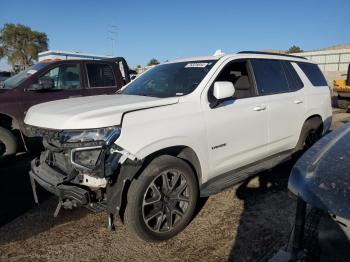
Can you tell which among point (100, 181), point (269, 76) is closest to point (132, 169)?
point (100, 181)

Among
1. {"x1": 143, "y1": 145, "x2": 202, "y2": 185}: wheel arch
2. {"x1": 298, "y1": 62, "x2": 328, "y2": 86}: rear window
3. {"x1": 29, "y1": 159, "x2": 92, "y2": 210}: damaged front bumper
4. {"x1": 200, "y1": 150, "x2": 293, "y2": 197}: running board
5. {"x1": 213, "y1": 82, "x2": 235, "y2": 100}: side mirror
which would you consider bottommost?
{"x1": 200, "y1": 150, "x2": 293, "y2": 197}: running board

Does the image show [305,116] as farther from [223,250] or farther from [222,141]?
[223,250]

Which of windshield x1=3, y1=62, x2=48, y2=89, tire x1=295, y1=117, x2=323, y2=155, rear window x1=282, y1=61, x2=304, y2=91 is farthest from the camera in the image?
windshield x1=3, y1=62, x2=48, y2=89

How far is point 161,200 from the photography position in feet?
10.5

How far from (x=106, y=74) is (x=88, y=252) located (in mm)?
4954

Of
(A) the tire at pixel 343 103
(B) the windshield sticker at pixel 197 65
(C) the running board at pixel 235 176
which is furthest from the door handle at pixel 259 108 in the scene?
(A) the tire at pixel 343 103

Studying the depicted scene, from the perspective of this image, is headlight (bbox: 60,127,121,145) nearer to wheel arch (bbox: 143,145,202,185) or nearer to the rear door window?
wheel arch (bbox: 143,145,202,185)

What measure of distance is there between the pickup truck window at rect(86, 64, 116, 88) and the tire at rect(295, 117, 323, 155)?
14.1ft

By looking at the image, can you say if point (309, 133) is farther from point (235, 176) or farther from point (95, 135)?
point (95, 135)

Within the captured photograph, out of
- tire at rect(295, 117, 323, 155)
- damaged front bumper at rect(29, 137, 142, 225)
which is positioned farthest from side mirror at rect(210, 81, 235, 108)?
tire at rect(295, 117, 323, 155)

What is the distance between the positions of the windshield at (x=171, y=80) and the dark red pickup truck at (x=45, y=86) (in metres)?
2.63

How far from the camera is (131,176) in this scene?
9.36 feet

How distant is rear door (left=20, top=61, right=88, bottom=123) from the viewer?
6.23 meters

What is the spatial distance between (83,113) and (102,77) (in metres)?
4.63
